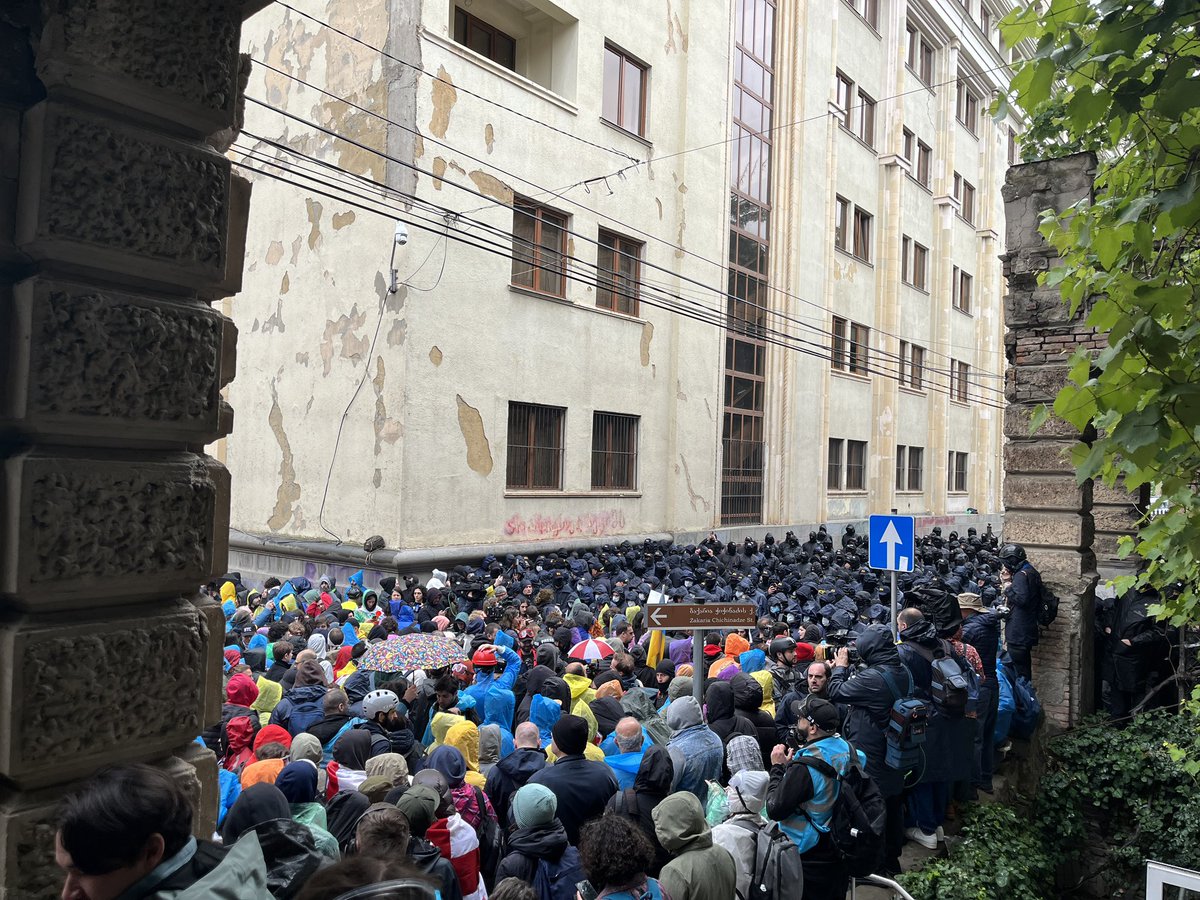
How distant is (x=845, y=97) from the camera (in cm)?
3159

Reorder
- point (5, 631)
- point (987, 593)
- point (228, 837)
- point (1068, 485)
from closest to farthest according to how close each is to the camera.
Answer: point (5, 631) < point (228, 837) < point (1068, 485) < point (987, 593)

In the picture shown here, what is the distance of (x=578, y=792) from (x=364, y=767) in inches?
49.7

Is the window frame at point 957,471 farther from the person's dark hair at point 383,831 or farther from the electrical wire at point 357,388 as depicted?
the person's dark hair at point 383,831

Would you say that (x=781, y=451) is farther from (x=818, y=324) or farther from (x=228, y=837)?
(x=228, y=837)

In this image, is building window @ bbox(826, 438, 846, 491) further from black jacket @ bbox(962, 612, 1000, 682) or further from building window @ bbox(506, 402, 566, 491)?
black jacket @ bbox(962, 612, 1000, 682)

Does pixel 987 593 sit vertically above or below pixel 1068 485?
below

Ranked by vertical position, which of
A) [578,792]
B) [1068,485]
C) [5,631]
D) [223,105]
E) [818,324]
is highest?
[818,324]

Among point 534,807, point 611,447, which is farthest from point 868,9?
point 534,807

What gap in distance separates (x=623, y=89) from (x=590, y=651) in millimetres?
16430

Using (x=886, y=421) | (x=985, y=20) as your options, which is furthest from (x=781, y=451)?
(x=985, y=20)

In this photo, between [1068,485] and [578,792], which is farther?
[1068,485]

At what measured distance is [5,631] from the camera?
2506 mm

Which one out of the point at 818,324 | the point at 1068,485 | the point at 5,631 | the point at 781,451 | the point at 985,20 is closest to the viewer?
the point at 5,631

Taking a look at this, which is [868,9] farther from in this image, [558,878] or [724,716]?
[558,878]
